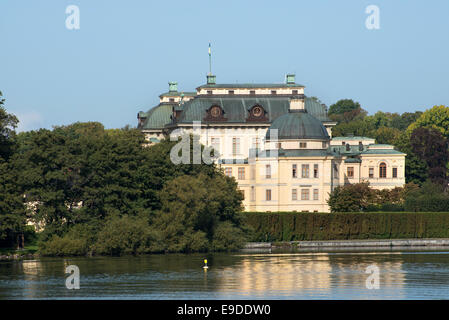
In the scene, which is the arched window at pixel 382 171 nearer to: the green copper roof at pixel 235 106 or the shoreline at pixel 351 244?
the green copper roof at pixel 235 106

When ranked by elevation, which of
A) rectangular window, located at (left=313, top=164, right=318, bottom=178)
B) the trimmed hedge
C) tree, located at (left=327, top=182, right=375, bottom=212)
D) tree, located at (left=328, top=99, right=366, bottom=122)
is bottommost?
the trimmed hedge

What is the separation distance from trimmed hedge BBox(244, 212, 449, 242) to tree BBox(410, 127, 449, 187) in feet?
143

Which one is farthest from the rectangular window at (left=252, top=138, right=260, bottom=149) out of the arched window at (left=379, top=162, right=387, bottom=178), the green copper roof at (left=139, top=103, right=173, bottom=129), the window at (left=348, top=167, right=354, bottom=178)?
the green copper roof at (left=139, top=103, right=173, bottom=129)

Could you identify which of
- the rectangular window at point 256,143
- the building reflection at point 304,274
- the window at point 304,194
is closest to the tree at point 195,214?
the building reflection at point 304,274

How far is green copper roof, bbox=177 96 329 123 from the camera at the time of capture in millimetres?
123000

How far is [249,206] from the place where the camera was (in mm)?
110875

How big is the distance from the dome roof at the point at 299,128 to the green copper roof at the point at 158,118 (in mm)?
27571

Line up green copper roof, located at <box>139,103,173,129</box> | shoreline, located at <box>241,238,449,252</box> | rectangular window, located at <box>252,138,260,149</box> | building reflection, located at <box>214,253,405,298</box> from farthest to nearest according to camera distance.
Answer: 1. green copper roof, located at <box>139,103,173,129</box>
2. rectangular window, located at <box>252,138,260,149</box>
3. shoreline, located at <box>241,238,449,252</box>
4. building reflection, located at <box>214,253,405,298</box>

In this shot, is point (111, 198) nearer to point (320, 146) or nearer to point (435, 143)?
point (320, 146)

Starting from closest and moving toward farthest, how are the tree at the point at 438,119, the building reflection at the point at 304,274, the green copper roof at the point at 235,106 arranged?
the building reflection at the point at 304,274 < the green copper roof at the point at 235,106 < the tree at the point at 438,119

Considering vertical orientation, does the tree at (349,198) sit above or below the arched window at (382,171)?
below

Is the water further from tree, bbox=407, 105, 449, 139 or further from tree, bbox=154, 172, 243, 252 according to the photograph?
tree, bbox=407, 105, 449, 139

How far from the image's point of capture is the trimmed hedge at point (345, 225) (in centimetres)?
9269

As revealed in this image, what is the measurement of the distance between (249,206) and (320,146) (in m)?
9.46
